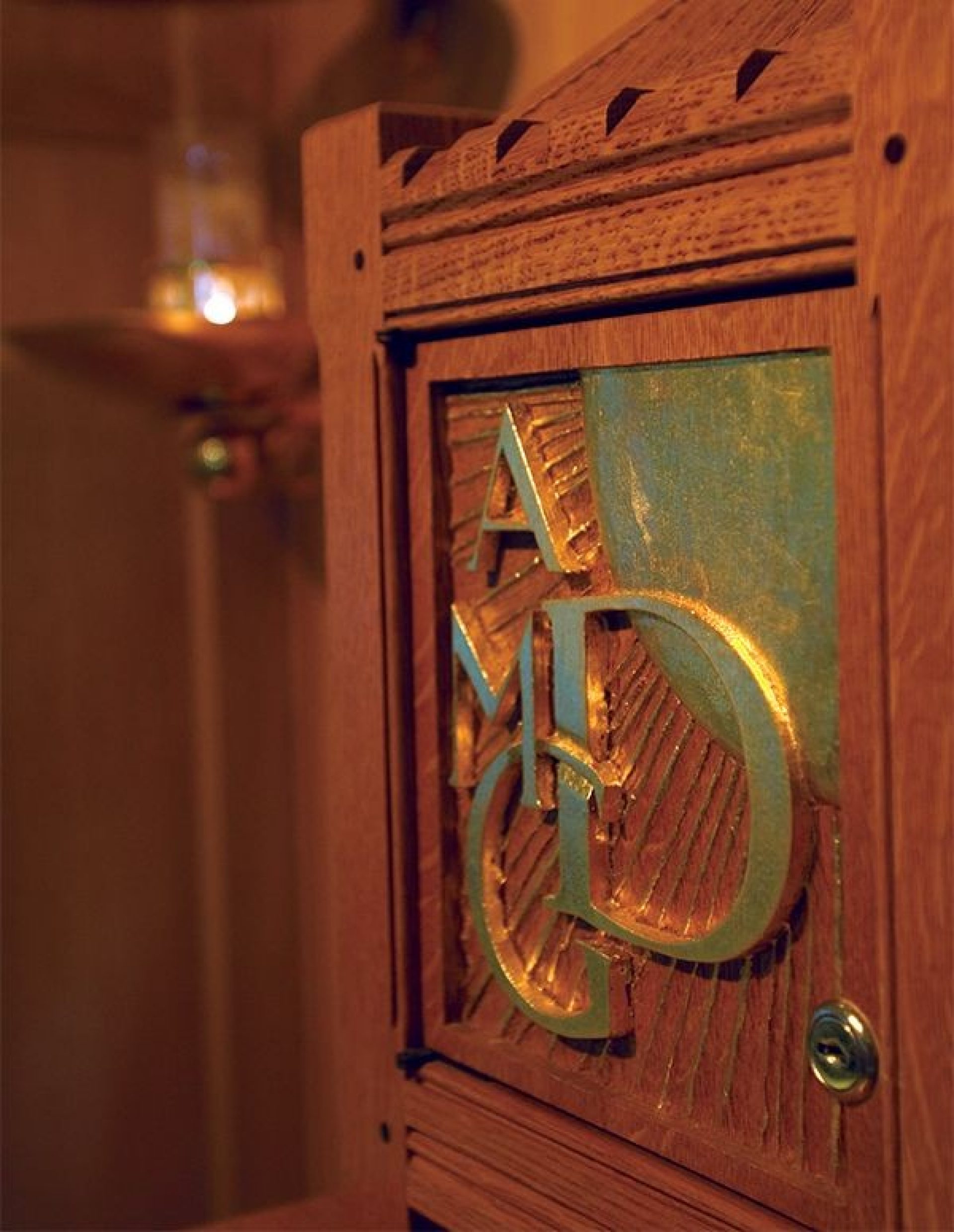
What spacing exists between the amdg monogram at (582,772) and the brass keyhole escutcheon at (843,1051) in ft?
0.11

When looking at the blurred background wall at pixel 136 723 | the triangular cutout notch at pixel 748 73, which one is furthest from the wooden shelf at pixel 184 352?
the triangular cutout notch at pixel 748 73

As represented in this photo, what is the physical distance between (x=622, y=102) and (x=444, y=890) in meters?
0.31

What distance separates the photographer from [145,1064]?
1.65 meters

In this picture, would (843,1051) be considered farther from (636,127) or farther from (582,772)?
(636,127)

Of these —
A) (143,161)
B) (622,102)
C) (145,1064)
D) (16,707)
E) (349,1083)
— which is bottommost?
(145,1064)

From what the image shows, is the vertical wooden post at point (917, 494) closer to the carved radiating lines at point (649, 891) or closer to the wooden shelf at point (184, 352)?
the carved radiating lines at point (649, 891)

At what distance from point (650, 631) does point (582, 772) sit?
6cm

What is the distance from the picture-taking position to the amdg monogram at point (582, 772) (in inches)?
22.1

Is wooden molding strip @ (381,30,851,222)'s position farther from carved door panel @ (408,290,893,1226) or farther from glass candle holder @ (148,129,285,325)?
glass candle holder @ (148,129,285,325)

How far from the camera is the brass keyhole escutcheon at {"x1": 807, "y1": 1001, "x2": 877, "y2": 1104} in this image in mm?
535

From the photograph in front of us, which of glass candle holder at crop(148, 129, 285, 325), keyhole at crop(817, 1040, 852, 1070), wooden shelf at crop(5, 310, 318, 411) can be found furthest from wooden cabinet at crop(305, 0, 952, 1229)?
glass candle holder at crop(148, 129, 285, 325)

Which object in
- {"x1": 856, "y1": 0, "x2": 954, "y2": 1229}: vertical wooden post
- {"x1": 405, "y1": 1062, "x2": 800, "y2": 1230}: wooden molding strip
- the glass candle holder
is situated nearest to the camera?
{"x1": 856, "y1": 0, "x2": 954, "y2": 1229}: vertical wooden post

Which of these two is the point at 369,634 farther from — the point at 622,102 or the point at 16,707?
the point at 16,707

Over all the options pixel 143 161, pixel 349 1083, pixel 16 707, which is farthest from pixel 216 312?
pixel 349 1083
